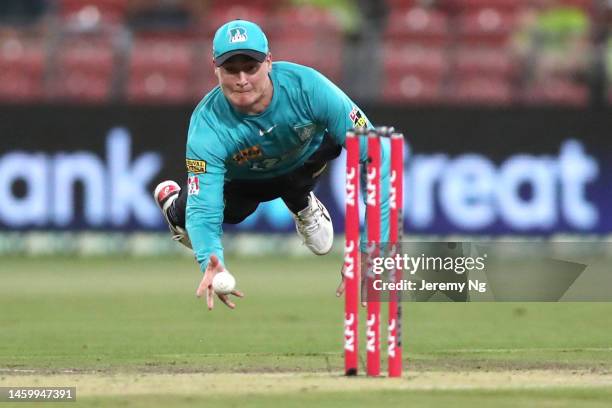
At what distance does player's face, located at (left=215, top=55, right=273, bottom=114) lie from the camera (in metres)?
7.07

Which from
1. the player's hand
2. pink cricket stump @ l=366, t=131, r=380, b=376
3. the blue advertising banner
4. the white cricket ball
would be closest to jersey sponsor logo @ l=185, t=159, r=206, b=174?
the player's hand

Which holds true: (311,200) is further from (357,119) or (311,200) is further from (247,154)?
(357,119)

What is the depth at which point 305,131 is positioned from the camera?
7531 mm

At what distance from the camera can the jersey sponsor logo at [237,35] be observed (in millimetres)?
6934

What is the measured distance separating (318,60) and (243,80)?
7.89 metres

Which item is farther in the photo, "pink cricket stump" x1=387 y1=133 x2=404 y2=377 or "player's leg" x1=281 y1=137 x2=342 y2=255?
"player's leg" x1=281 y1=137 x2=342 y2=255

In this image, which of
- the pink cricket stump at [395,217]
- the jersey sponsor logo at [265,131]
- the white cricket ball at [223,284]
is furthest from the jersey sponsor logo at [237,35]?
the white cricket ball at [223,284]

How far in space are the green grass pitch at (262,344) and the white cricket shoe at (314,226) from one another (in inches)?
24.9

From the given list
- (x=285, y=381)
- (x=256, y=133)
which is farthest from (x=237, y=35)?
(x=285, y=381)

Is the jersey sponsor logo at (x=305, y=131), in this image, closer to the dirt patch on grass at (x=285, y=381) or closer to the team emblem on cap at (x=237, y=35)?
the team emblem on cap at (x=237, y=35)

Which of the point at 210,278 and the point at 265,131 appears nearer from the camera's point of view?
the point at 210,278

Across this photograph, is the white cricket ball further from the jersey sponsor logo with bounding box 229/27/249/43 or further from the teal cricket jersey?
the jersey sponsor logo with bounding box 229/27/249/43

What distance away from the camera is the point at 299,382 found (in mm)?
6852

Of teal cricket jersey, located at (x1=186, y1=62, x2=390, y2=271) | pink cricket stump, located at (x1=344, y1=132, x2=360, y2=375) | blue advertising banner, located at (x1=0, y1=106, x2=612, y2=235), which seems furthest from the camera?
blue advertising banner, located at (x1=0, y1=106, x2=612, y2=235)
